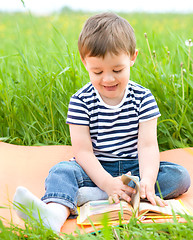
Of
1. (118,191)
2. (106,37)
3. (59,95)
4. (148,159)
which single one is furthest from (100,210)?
(59,95)

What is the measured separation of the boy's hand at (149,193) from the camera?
1578 millimetres

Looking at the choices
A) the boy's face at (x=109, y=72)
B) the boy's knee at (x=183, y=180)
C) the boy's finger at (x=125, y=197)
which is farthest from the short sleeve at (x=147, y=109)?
the boy's finger at (x=125, y=197)

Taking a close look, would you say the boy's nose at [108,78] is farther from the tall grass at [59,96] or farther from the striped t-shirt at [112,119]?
the tall grass at [59,96]

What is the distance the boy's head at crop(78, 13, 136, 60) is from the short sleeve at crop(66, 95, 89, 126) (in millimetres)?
243

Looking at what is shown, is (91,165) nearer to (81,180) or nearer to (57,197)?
(81,180)

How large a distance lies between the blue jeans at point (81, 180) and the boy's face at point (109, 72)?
1.13 feet

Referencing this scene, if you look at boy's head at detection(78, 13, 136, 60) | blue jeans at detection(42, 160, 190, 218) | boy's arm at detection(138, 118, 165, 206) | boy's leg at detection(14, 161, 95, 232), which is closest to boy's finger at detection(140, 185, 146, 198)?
boy's arm at detection(138, 118, 165, 206)

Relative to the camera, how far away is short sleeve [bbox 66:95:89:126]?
1837 millimetres

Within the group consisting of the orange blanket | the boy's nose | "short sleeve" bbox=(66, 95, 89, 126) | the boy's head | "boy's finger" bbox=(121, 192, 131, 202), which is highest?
the boy's head

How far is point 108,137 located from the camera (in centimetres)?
186

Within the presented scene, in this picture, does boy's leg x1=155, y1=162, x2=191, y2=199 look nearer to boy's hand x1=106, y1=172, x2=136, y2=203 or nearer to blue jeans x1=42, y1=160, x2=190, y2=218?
blue jeans x1=42, y1=160, x2=190, y2=218

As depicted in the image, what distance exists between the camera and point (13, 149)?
2.26 meters

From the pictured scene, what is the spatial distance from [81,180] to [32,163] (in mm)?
484

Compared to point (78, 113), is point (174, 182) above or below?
below
